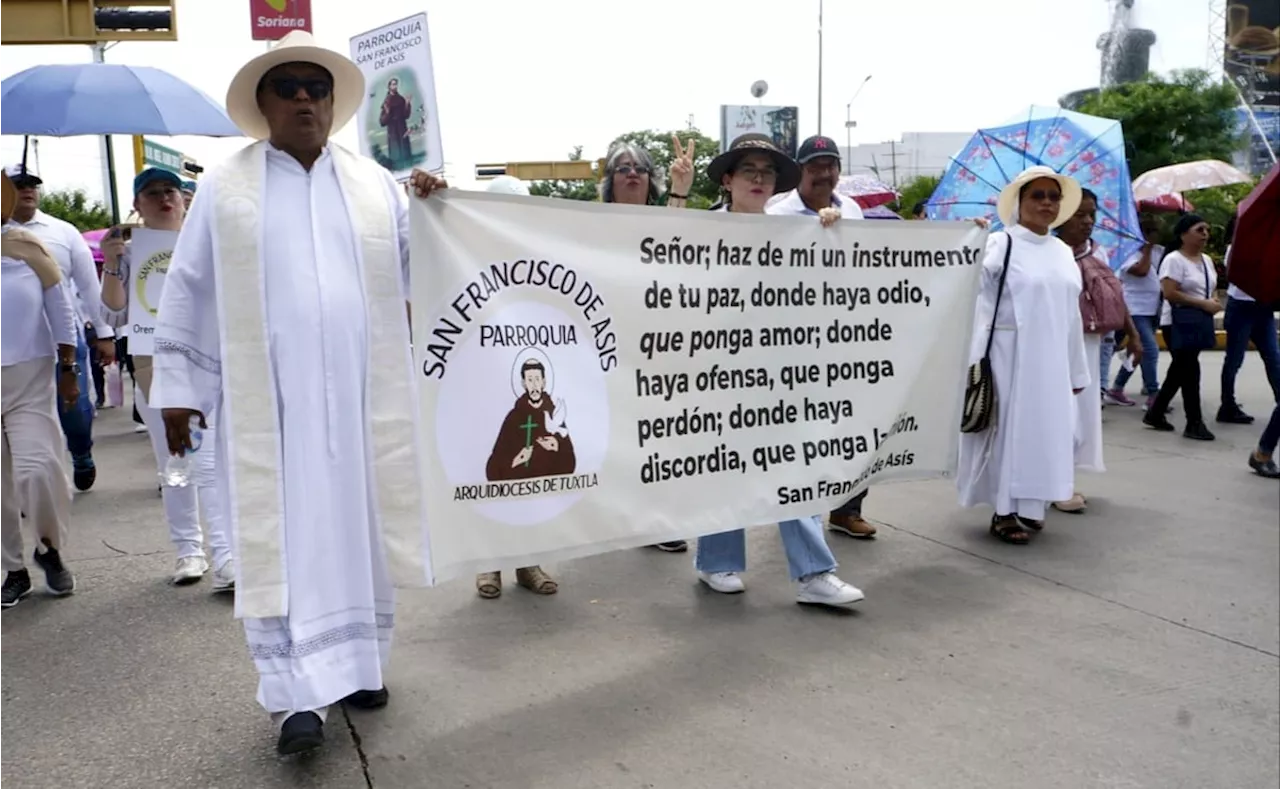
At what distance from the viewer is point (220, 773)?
9.17ft

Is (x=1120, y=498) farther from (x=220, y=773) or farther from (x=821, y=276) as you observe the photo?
(x=220, y=773)

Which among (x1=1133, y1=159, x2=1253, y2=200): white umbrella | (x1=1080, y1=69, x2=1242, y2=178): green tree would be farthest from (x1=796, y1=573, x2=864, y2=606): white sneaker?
(x1=1080, y1=69, x2=1242, y2=178): green tree

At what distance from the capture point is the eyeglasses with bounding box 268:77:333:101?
9.73 ft

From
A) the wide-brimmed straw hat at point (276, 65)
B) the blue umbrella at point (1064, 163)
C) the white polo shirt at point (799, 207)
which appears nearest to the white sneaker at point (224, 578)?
the wide-brimmed straw hat at point (276, 65)

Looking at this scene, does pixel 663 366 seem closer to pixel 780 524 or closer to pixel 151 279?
pixel 780 524

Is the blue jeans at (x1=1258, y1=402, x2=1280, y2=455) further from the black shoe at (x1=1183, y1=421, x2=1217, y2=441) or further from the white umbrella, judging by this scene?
the white umbrella

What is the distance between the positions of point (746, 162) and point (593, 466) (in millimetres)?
1486

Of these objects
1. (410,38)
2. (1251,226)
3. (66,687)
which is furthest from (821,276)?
(410,38)

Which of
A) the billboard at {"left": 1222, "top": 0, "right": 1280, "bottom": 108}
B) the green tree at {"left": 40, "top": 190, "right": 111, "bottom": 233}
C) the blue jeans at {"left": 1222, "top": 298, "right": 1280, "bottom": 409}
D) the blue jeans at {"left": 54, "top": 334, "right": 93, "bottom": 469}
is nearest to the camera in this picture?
the blue jeans at {"left": 54, "top": 334, "right": 93, "bottom": 469}

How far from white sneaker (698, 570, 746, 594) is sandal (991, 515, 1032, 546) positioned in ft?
5.39

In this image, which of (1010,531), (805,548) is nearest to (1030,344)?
(1010,531)

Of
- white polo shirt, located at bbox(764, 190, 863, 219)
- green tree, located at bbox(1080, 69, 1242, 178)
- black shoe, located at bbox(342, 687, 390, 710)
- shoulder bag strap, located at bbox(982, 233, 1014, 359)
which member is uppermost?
green tree, located at bbox(1080, 69, 1242, 178)

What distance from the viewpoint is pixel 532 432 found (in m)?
3.29

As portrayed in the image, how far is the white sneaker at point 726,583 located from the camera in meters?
4.37
